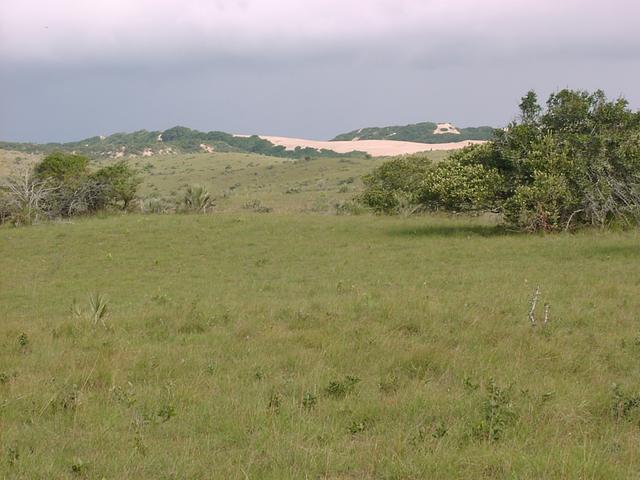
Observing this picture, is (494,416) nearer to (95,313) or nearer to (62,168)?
(95,313)

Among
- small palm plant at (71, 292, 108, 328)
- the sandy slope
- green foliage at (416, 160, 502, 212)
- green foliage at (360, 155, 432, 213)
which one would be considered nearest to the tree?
green foliage at (360, 155, 432, 213)

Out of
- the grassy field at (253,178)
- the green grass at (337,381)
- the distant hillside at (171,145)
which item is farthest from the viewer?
the distant hillside at (171,145)

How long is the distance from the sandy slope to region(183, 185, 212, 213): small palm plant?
7547cm

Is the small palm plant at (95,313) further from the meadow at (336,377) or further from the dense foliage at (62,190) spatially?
the dense foliage at (62,190)

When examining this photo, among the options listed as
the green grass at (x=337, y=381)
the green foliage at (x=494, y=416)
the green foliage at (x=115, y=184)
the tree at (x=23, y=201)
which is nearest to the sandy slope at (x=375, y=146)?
the green foliage at (x=115, y=184)

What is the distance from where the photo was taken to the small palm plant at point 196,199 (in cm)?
3644

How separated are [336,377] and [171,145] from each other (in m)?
136

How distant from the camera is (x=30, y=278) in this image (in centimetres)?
1895

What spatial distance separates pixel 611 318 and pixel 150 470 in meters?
8.14

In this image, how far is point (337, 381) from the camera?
6.52 metres

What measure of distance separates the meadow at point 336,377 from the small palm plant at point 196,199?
19.3 metres

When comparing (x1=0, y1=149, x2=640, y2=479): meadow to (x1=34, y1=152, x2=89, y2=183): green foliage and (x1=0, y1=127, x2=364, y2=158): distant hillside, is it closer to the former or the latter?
(x1=34, y1=152, x2=89, y2=183): green foliage

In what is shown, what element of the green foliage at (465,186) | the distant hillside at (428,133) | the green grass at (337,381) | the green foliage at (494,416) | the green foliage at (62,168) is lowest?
the green grass at (337,381)

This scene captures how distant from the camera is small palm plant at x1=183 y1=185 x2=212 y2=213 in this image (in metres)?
36.4
